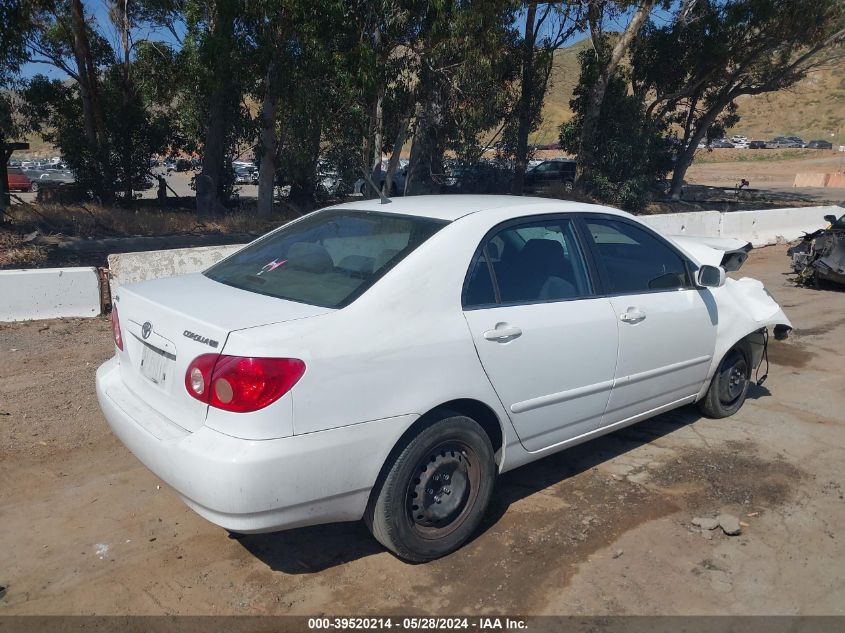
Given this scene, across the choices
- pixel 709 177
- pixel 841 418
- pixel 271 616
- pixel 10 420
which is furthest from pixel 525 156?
pixel 709 177

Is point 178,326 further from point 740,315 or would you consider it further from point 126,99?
point 126,99

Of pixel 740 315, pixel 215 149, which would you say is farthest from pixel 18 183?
pixel 740 315

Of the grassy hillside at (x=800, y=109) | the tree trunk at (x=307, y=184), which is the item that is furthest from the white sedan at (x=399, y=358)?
the grassy hillside at (x=800, y=109)

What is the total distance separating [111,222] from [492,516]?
44.1ft

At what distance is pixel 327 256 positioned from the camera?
396cm

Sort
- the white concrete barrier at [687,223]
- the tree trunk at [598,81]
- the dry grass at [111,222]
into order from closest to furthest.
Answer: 1. the white concrete barrier at [687,223]
2. the dry grass at [111,222]
3. the tree trunk at [598,81]

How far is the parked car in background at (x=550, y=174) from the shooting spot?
27.6 meters

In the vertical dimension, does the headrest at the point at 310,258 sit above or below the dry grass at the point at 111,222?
above

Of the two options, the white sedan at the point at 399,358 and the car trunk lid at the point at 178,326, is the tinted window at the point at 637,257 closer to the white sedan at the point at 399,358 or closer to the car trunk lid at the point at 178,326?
the white sedan at the point at 399,358

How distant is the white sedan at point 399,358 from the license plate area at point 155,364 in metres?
0.01

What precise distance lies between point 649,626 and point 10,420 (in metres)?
4.39

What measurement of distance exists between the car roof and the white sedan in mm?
22

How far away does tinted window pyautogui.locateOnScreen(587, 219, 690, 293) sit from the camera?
4625mm

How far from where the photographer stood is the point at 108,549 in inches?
148
